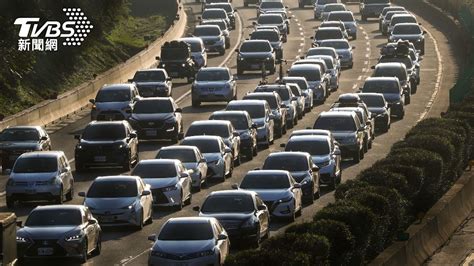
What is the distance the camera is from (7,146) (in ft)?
173

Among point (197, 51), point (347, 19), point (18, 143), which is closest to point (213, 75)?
point (197, 51)

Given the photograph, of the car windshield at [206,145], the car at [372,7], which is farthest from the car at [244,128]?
the car at [372,7]

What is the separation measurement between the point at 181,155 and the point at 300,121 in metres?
20.3

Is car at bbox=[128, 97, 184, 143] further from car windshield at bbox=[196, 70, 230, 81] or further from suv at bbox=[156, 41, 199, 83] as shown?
suv at bbox=[156, 41, 199, 83]

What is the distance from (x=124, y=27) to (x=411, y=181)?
68.0 m

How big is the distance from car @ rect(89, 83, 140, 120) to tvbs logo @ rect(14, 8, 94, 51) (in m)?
7.42

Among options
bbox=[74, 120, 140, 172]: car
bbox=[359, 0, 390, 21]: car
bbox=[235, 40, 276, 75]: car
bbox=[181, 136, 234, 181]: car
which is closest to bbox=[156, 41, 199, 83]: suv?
bbox=[235, 40, 276, 75]: car

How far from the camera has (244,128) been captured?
56688 mm

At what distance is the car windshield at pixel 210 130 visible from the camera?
5388cm

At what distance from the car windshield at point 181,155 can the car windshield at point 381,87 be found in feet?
75.1

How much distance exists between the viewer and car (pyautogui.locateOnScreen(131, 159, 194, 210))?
4431 centimetres

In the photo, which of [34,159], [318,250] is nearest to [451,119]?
[34,159]

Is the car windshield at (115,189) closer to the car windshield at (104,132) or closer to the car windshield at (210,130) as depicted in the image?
the car windshield at (104,132)

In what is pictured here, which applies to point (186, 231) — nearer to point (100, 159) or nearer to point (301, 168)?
point (301, 168)
